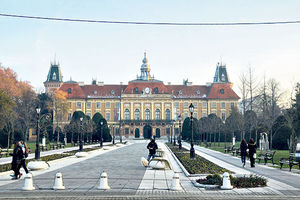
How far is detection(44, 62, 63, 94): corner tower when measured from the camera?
111 meters

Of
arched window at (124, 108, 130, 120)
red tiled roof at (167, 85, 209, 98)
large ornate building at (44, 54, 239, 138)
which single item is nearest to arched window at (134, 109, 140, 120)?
large ornate building at (44, 54, 239, 138)

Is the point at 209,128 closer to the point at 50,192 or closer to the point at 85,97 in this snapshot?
the point at 85,97

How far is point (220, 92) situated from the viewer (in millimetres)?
102688

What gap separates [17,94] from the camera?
2655 inches

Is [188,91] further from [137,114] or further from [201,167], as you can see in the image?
[201,167]

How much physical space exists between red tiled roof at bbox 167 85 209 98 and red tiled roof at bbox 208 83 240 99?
1944 millimetres

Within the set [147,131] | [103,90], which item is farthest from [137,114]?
[103,90]

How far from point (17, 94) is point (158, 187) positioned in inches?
2355

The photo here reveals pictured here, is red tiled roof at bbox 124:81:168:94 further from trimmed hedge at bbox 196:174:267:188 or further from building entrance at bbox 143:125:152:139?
trimmed hedge at bbox 196:174:267:188

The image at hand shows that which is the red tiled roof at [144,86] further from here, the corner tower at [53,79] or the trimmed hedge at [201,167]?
the trimmed hedge at [201,167]

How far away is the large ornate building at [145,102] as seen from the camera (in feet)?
331

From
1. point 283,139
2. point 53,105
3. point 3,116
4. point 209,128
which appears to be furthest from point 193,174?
point 53,105

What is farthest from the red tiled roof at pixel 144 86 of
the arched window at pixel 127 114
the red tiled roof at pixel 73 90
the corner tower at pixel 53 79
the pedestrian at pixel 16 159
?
the pedestrian at pixel 16 159

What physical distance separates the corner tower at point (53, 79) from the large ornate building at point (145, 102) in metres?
8.94
